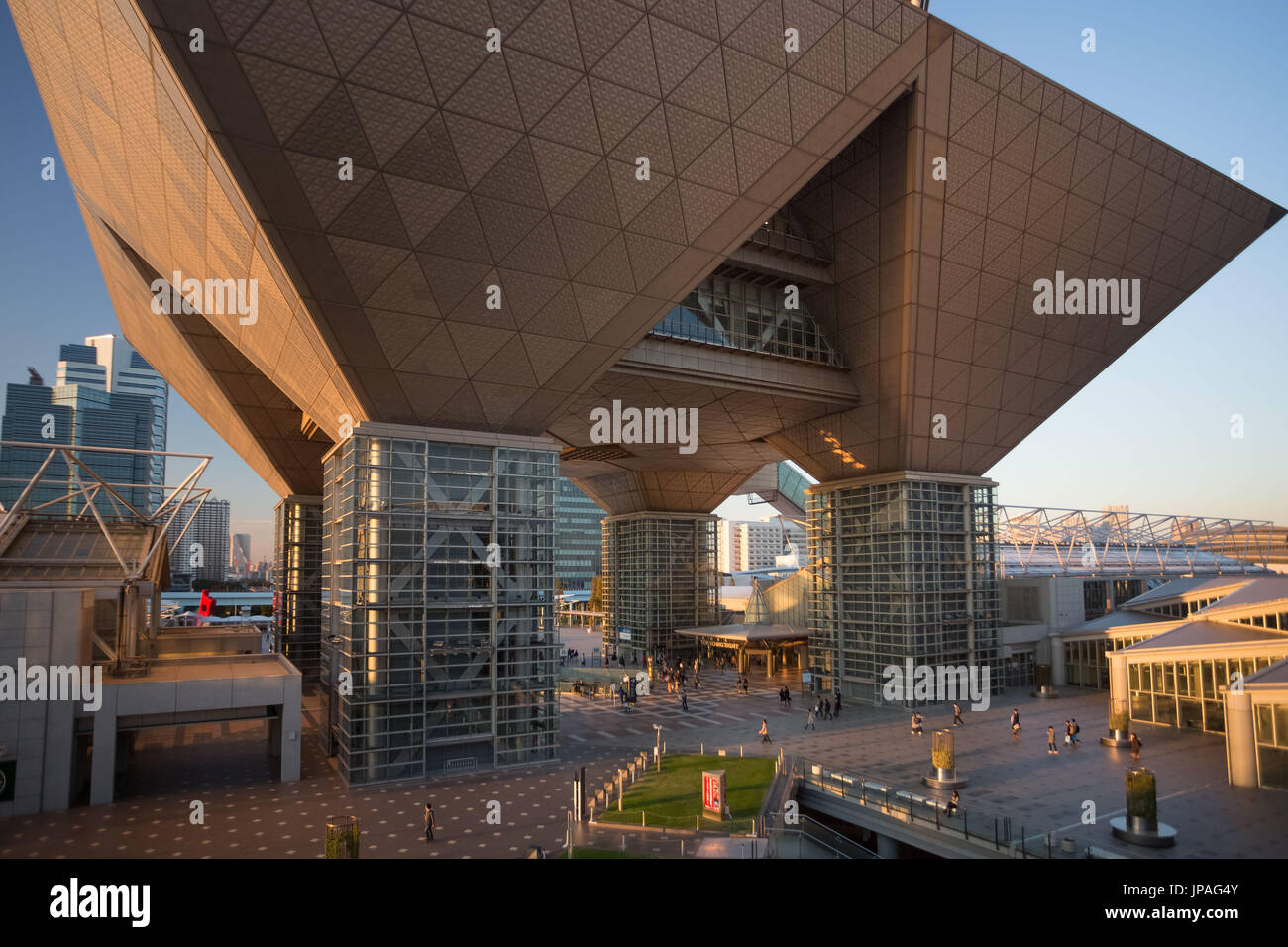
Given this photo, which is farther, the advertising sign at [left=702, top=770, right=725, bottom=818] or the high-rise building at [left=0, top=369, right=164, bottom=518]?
the high-rise building at [left=0, top=369, right=164, bottom=518]

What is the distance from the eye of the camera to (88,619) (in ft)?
79.8

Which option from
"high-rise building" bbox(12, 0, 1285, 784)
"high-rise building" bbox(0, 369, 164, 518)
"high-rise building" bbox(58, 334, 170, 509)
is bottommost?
"high-rise building" bbox(12, 0, 1285, 784)

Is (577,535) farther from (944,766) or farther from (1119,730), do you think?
(944,766)

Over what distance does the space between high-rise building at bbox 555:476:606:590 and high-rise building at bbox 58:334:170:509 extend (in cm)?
8576

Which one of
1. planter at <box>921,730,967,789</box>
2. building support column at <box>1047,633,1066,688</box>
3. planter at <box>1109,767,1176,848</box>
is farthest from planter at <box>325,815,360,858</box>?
building support column at <box>1047,633,1066,688</box>

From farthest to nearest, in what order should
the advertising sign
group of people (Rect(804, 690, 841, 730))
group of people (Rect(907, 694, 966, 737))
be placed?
group of people (Rect(804, 690, 841, 730)) < group of people (Rect(907, 694, 966, 737)) < the advertising sign

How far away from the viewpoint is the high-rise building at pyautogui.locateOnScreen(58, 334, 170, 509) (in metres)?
169

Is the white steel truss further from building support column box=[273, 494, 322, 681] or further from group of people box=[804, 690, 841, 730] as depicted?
building support column box=[273, 494, 322, 681]

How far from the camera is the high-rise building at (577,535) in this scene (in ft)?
520

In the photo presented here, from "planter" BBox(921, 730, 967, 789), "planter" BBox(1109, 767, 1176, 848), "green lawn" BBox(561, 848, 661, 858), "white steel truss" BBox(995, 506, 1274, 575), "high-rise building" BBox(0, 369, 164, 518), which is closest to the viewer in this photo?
"green lawn" BBox(561, 848, 661, 858)

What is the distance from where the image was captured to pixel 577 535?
160875 millimetres

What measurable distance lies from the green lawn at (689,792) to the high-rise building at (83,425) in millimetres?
138997
